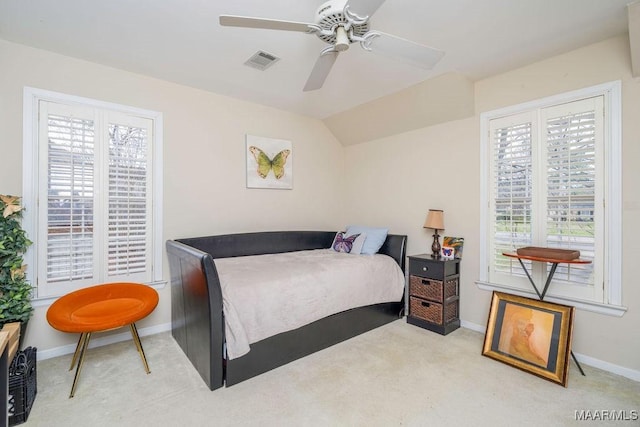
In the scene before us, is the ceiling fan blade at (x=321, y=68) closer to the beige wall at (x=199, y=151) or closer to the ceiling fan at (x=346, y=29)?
the ceiling fan at (x=346, y=29)

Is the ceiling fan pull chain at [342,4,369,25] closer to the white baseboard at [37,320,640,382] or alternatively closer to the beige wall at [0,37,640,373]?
the beige wall at [0,37,640,373]

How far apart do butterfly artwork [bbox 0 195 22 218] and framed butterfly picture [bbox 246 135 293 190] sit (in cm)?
200

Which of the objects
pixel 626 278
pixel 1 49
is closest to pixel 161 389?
pixel 1 49

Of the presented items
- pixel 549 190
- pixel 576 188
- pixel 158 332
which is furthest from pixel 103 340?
pixel 576 188

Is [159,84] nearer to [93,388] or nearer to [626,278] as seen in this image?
[93,388]

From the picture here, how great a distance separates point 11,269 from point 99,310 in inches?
25.0

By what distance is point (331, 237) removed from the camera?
416cm

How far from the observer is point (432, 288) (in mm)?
3002

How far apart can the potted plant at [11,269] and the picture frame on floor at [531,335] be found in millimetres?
3584

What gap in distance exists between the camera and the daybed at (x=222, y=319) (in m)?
1.99

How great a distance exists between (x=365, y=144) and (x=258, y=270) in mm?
2546

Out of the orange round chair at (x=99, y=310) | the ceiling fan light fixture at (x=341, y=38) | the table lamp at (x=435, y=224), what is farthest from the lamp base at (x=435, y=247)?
the orange round chair at (x=99, y=310)

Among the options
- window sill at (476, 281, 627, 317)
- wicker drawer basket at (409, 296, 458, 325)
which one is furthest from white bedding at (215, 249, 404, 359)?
window sill at (476, 281, 627, 317)

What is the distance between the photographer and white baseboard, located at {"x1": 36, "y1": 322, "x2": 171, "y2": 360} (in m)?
2.46
